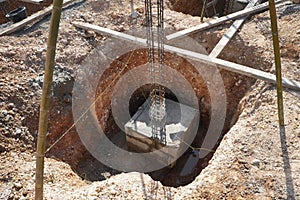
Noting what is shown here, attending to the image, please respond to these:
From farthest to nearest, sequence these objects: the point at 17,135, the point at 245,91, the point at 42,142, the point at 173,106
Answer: the point at 173,106
the point at 245,91
the point at 17,135
the point at 42,142

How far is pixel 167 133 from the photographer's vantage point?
609 centimetres

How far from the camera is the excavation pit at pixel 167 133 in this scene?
6.03 m

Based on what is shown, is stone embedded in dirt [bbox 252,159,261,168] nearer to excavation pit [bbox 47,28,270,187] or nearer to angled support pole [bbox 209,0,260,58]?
excavation pit [bbox 47,28,270,187]

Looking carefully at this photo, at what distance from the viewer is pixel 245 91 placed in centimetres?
614

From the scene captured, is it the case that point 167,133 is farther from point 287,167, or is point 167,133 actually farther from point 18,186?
point 18,186

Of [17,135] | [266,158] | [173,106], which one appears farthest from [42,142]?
[173,106]

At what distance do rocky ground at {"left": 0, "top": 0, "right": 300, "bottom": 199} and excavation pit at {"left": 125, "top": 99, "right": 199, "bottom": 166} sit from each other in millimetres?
971

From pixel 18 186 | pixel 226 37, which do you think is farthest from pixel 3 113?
pixel 226 37

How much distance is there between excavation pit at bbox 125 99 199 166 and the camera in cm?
603

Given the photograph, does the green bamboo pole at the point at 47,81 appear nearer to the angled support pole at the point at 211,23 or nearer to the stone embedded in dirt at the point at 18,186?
the stone embedded in dirt at the point at 18,186

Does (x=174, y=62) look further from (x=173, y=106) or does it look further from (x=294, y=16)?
(x=294, y=16)

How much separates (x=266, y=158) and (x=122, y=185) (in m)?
2.18

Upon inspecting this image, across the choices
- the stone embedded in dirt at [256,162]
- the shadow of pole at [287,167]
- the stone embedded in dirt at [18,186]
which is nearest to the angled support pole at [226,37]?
the shadow of pole at [287,167]

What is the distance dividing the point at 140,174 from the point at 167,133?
1.50 m
